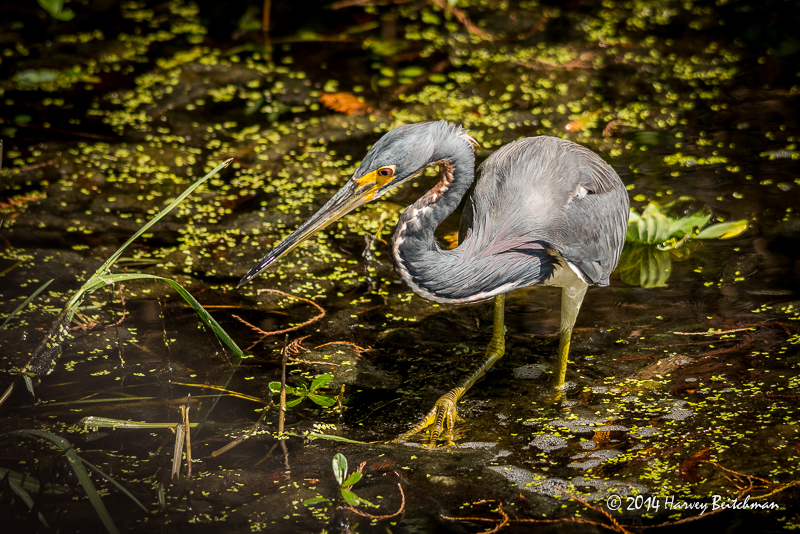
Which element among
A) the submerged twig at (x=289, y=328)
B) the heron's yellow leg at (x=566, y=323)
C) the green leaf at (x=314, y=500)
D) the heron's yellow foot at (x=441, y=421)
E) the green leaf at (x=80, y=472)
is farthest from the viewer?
the submerged twig at (x=289, y=328)

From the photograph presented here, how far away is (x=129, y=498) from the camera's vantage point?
2812mm

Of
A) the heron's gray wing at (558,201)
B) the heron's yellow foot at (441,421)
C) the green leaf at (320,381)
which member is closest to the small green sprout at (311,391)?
the green leaf at (320,381)

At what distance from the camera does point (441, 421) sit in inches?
130

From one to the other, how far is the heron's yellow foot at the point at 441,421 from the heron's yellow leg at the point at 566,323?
20.3 inches

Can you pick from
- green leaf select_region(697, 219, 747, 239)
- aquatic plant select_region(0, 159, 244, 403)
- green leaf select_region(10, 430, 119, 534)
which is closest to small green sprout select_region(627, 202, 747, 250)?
green leaf select_region(697, 219, 747, 239)

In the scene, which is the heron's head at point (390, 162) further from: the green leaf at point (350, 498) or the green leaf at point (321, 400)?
the green leaf at point (350, 498)

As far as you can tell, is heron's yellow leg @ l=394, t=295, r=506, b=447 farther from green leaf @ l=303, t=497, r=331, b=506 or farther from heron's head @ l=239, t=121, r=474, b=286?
heron's head @ l=239, t=121, r=474, b=286

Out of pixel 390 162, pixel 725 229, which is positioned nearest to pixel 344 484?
pixel 390 162

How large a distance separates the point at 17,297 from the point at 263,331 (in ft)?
4.61

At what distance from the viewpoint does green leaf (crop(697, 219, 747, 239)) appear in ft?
14.4

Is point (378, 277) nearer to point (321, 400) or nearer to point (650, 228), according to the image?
point (321, 400)

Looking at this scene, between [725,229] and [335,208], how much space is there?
2595 millimetres

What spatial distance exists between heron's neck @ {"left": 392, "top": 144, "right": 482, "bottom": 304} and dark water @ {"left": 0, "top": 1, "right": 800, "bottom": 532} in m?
0.71

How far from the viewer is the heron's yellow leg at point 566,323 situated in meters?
3.49
